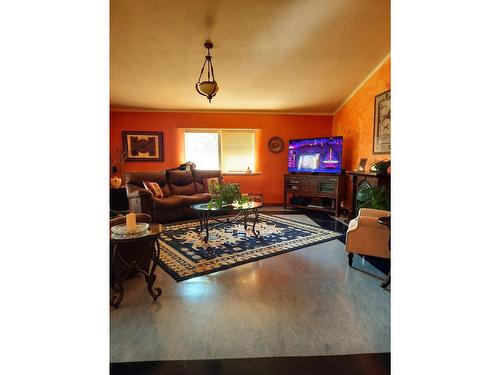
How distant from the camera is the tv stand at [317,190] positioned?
484 cm

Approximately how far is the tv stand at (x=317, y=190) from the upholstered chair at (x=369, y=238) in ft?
8.07

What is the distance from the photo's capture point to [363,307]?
1760 mm

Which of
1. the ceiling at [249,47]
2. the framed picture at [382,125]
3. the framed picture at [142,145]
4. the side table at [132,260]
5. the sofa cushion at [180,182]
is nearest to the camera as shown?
the side table at [132,260]

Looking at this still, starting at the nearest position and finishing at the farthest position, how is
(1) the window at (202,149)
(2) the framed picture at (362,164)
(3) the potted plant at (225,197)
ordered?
(3) the potted plant at (225,197) < (2) the framed picture at (362,164) < (1) the window at (202,149)

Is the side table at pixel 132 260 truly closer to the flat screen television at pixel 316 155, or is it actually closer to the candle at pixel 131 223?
the candle at pixel 131 223

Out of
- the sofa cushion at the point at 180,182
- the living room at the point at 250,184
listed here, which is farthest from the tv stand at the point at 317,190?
the sofa cushion at the point at 180,182

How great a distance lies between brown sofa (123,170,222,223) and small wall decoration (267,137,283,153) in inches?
59.0

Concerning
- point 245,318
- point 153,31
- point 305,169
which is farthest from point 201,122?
point 245,318

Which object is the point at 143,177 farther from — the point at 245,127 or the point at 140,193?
the point at 245,127

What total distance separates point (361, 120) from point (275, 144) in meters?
2.04

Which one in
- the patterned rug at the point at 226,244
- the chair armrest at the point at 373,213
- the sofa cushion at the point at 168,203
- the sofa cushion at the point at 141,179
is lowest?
the patterned rug at the point at 226,244
